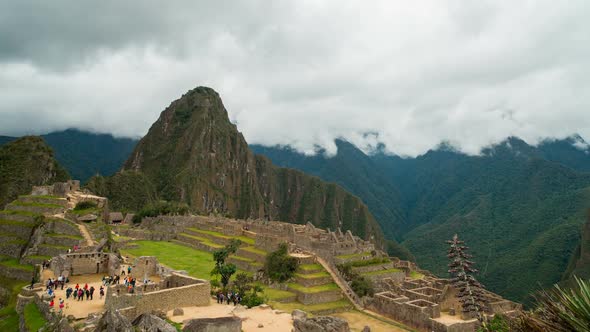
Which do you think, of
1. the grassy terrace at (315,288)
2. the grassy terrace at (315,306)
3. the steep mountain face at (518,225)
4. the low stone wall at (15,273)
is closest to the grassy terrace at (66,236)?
the low stone wall at (15,273)

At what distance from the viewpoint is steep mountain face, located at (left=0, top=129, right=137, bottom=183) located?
124875 millimetres

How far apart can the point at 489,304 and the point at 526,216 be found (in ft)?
401

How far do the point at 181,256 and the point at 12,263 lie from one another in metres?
14.9

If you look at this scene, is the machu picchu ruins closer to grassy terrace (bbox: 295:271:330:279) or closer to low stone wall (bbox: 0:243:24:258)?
low stone wall (bbox: 0:243:24:258)

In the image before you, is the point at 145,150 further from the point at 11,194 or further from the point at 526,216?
the point at 526,216

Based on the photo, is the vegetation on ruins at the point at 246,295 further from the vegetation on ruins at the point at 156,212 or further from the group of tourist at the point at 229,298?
the vegetation on ruins at the point at 156,212

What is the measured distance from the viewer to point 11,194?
61750 mm

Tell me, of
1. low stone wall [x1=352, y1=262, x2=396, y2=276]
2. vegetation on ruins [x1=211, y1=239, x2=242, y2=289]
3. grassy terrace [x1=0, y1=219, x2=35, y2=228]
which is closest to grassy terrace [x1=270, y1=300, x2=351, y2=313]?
vegetation on ruins [x1=211, y1=239, x2=242, y2=289]

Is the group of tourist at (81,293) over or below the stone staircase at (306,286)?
over

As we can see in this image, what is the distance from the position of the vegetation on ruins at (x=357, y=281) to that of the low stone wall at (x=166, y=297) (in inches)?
798

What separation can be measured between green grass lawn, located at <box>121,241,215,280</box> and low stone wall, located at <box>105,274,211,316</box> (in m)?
14.1

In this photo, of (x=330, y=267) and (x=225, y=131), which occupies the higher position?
(x=225, y=131)

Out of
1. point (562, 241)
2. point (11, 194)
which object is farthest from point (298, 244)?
point (562, 241)

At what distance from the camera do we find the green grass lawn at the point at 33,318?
16438 mm
